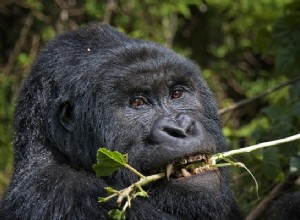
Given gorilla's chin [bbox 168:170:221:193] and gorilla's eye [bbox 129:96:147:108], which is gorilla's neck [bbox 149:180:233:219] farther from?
gorilla's eye [bbox 129:96:147:108]

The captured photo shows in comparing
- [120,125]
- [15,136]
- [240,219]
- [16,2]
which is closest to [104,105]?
[120,125]

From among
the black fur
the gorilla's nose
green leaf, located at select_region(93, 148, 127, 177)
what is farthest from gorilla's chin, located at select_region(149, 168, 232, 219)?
the black fur

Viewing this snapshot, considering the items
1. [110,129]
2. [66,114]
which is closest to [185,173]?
[110,129]

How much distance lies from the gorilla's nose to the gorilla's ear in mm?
543

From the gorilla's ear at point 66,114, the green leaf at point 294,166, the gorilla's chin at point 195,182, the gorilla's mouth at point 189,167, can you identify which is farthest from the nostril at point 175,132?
the green leaf at point 294,166

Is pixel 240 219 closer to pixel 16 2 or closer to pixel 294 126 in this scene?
pixel 294 126

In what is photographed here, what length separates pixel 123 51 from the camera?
459 cm

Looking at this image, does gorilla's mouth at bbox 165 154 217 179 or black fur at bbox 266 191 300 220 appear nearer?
gorilla's mouth at bbox 165 154 217 179

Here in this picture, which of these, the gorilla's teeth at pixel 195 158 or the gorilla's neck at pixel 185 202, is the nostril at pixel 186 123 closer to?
the gorilla's teeth at pixel 195 158

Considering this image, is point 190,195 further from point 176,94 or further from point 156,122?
point 176,94

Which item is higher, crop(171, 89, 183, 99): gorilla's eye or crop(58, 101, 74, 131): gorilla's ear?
crop(171, 89, 183, 99): gorilla's eye

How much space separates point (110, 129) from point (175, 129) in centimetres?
47

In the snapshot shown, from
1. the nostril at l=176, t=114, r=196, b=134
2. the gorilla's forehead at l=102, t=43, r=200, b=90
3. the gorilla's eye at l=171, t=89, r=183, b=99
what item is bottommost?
the nostril at l=176, t=114, r=196, b=134

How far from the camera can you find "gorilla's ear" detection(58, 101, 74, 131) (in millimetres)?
4484
